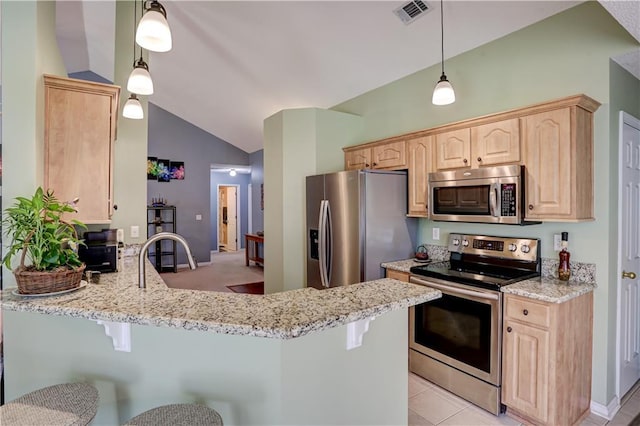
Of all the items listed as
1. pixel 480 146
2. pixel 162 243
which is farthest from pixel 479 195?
pixel 162 243

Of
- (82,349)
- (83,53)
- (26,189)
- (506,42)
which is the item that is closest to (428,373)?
(82,349)

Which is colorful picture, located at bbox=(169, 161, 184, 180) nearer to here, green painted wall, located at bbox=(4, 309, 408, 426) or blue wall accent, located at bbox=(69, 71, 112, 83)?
blue wall accent, located at bbox=(69, 71, 112, 83)

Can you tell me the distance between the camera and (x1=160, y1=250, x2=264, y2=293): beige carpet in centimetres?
631

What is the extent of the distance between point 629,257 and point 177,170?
25.9 feet

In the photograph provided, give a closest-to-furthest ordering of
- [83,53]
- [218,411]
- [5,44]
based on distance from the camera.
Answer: [218,411] < [5,44] < [83,53]

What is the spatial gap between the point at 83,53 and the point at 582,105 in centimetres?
701

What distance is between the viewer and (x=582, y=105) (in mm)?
2207

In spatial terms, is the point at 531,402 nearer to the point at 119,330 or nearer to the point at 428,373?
the point at 428,373

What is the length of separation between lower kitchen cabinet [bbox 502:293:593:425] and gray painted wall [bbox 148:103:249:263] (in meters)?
7.19

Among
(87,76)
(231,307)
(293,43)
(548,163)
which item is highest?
(87,76)

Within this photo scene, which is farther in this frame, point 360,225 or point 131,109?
point 360,225

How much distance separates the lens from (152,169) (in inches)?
302

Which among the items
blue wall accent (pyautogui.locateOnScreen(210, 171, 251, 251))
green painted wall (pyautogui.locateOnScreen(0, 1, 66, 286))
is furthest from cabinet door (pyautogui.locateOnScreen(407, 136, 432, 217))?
blue wall accent (pyautogui.locateOnScreen(210, 171, 251, 251))

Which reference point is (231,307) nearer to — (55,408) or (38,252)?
(55,408)
